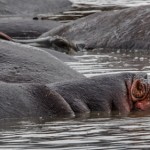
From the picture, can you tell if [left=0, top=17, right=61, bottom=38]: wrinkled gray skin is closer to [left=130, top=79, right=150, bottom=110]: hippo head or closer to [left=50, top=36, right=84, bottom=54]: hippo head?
[left=50, top=36, right=84, bottom=54]: hippo head

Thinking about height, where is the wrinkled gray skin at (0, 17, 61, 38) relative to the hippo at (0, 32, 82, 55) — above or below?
above

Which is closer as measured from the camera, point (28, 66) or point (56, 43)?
point (28, 66)

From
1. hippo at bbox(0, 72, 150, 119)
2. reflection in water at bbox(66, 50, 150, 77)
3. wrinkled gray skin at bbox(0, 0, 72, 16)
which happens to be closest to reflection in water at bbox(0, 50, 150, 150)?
hippo at bbox(0, 72, 150, 119)

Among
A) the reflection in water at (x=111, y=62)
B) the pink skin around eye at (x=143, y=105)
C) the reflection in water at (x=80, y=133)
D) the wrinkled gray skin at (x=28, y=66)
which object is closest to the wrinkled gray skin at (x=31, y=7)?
the reflection in water at (x=111, y=62)

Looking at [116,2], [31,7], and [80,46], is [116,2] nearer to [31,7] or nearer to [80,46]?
[31,7]

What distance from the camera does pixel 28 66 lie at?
28.2 ft

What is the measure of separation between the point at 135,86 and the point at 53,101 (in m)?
0.83

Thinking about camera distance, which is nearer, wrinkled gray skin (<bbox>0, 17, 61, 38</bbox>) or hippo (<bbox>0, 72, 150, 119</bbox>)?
hippo (<bbox>0, 72, 150, 119</bbox>)

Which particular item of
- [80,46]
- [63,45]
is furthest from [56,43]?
[80,46]

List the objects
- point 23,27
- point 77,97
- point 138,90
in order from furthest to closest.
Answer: point 23,27 → point 138,90 → point 77,97

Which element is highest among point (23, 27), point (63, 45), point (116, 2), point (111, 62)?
point (116, 2)

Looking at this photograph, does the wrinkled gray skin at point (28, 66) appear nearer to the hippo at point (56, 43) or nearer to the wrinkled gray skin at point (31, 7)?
the hippo at point (56, 43)

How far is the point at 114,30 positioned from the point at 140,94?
7.07 meters

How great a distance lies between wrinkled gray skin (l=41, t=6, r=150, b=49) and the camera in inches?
568
